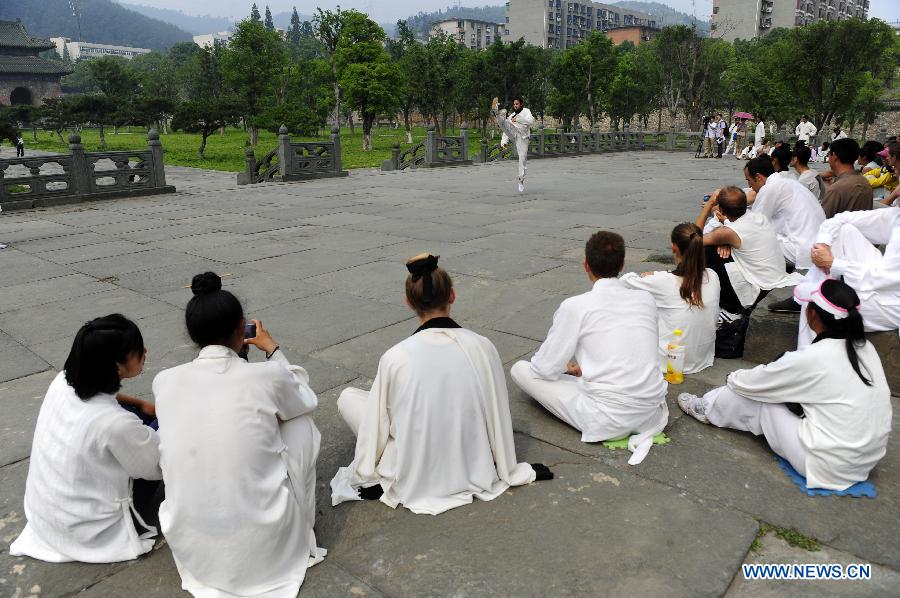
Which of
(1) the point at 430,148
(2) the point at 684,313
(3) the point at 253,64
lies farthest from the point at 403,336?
(3) the point at 253,64

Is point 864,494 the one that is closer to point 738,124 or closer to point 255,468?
point 255,468

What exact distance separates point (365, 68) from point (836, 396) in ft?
107

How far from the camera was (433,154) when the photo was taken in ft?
70.3

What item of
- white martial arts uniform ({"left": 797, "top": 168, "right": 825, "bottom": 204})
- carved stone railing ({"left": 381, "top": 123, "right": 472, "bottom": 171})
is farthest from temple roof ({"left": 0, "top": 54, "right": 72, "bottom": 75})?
white martial arts uniform ({"left": 797, "top": 168, "right": 825, "bottom": 204})

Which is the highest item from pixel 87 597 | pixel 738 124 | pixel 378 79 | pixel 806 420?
pixel 378 79

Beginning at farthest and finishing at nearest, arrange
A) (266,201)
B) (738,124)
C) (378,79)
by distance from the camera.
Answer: (378,79), (738,124), (266,201)

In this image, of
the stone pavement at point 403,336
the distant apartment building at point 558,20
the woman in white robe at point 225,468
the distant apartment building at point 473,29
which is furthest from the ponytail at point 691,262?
the distant apartment building at point 473,29

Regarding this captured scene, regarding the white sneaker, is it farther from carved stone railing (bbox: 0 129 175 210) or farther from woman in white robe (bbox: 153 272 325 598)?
carved stone railing (bbox: 0 129 175 210)

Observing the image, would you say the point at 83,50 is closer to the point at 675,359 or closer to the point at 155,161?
the point at 155,161

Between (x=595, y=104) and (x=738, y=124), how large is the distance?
52.2ft

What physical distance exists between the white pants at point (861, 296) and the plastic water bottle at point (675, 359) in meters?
0.69

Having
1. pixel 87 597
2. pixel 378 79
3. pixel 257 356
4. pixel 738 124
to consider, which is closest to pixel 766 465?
pixel 87 597

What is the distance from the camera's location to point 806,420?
3.00m

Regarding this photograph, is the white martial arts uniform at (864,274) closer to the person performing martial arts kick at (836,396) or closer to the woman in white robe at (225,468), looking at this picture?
the person performing martial arts kick at (836,396)
